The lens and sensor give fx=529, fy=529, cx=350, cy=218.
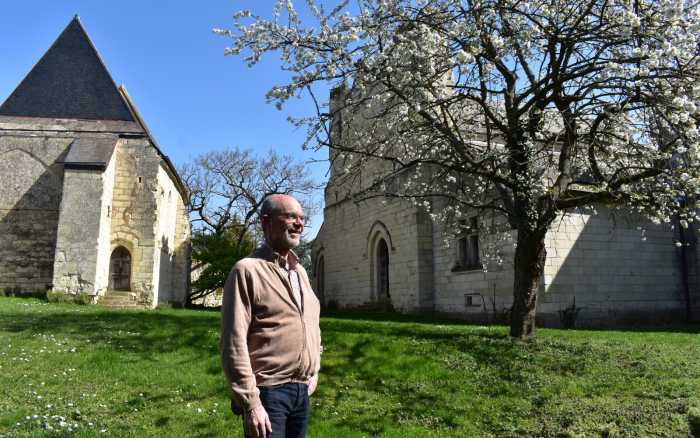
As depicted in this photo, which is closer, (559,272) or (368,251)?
(559,272)

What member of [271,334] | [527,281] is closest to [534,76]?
[527,281]

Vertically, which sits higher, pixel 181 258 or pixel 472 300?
pixel 181 258

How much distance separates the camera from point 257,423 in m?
2.31

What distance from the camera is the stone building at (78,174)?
19422mm

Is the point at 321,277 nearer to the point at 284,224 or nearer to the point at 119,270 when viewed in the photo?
the point at 119,270

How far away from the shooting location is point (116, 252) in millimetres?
20344

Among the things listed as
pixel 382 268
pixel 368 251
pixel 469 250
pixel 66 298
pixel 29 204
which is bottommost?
pixel 66 298

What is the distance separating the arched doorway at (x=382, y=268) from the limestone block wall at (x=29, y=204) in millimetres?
12529

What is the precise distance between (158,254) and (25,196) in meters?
5.52

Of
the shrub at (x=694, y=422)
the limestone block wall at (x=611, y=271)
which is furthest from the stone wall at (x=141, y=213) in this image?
the shrub at (x=694, y=422)

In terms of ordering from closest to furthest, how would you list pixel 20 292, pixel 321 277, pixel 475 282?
pixel 475 282
pixel 20 292
pixel 321 277

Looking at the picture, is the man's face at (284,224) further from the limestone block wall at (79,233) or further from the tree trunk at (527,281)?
the limestone block wall at (79,233)

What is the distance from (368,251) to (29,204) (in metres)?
13.4

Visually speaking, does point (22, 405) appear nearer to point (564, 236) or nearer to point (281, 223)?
point (281, 223)
